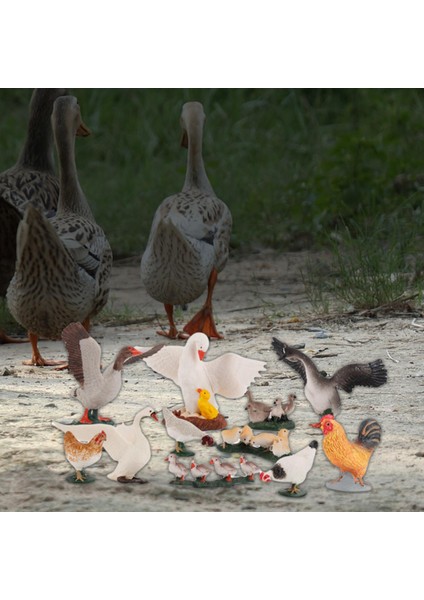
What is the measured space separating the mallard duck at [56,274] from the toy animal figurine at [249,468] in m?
1.59

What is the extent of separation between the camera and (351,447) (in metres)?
4.05

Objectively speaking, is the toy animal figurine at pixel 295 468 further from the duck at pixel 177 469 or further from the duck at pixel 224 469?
the duck at pixel 177 469

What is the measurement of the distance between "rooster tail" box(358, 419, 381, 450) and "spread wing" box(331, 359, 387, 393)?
1.04 ft

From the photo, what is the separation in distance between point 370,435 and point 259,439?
1.36 feet

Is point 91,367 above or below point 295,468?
above

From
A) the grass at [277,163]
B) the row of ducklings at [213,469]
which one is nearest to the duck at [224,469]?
the row of ducklings at [213,469]

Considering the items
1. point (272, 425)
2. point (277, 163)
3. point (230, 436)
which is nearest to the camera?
point (230, 436)

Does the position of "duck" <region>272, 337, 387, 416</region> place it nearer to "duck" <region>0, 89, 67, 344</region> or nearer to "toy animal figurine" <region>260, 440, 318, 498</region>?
"toy animal figurine" <region>260, 440, 318, 498</region>

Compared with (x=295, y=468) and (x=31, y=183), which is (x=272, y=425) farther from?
(x=31, y=183)

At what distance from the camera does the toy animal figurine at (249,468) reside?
160 inches

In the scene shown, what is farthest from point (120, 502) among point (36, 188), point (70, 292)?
point (36, 188)

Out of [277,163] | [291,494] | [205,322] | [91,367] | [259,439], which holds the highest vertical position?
[277,163]

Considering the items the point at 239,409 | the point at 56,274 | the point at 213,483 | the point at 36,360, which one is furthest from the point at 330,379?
the point at 36,360

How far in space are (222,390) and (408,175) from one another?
4.16 metres
